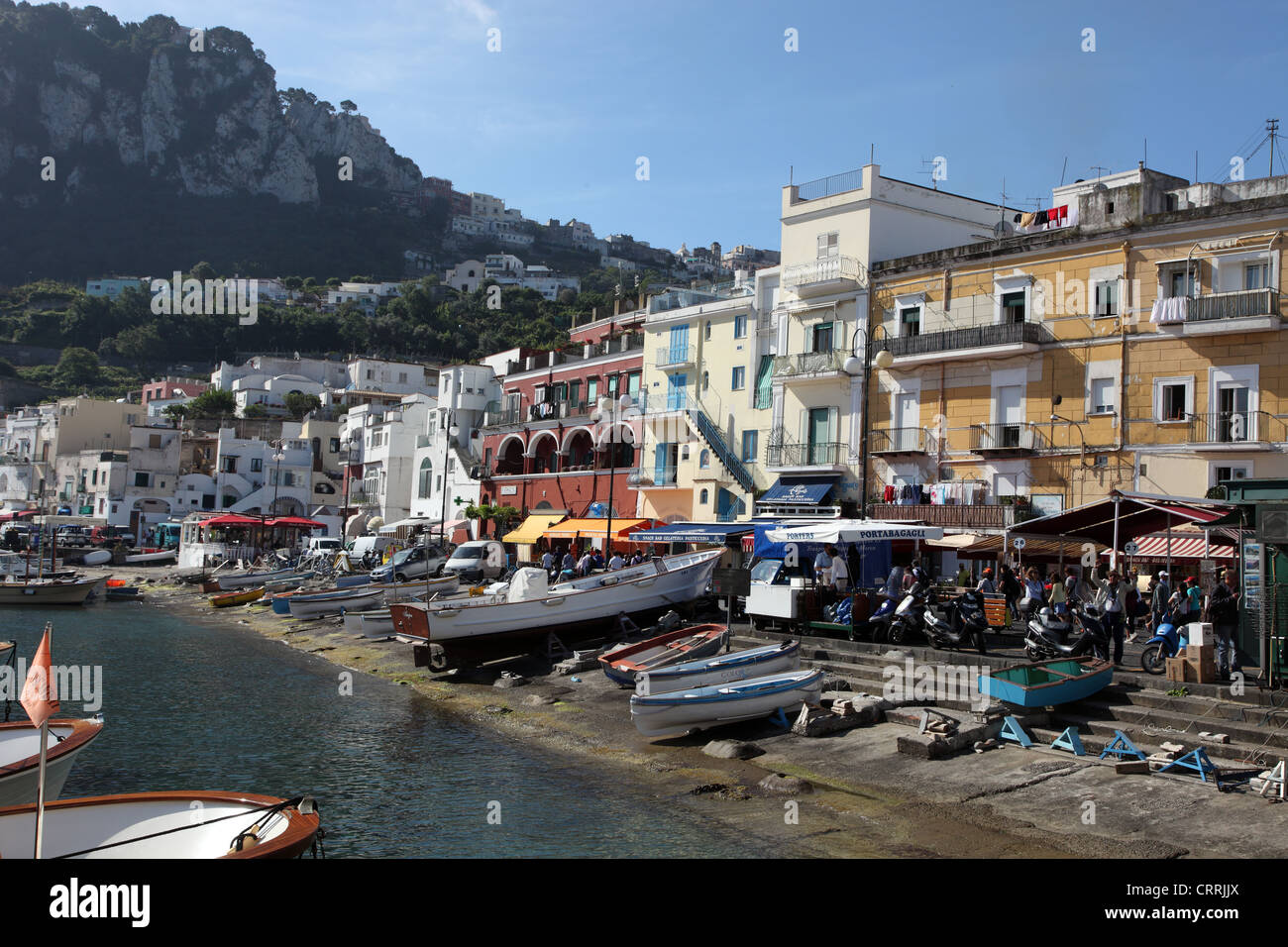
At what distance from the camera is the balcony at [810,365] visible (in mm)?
38500

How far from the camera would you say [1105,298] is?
31.2 meters

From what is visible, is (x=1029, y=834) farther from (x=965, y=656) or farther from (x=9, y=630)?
(x=9, y=630)

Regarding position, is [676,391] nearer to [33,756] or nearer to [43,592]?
[43,592]

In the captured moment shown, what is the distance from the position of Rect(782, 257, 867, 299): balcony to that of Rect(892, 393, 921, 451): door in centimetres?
480

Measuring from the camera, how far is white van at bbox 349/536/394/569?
58.7m

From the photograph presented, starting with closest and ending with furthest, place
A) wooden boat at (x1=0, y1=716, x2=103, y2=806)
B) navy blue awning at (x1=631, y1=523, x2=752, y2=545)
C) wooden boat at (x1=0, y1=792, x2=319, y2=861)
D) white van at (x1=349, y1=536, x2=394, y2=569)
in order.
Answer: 1. wooden boat at (x1=0, y1=792, x2=319, y2=861)
2. wooden boat at (x1=0, y1=716, x2=103, y2=806)
3. navy blue awning at (x1=631, y1=523, x2=752, y2=545)
4. white van at (x1=349, y1=536, x2=394, y2=569)

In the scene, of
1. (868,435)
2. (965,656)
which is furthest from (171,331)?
(965,656)

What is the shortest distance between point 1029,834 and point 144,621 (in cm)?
4325

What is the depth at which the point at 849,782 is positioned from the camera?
15633 mm

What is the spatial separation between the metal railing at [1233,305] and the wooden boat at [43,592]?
169ft

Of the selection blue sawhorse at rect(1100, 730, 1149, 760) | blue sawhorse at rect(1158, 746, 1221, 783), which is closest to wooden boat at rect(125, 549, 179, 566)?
blue sawhorse at rect(1100, 730, 1149, 760)

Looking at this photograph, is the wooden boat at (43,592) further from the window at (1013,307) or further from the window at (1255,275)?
the window at (1255,275)

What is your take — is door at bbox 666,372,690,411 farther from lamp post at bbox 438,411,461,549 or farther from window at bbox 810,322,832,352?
lamp post at bbox 438,411,461,549

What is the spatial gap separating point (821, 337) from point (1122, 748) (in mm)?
27014
